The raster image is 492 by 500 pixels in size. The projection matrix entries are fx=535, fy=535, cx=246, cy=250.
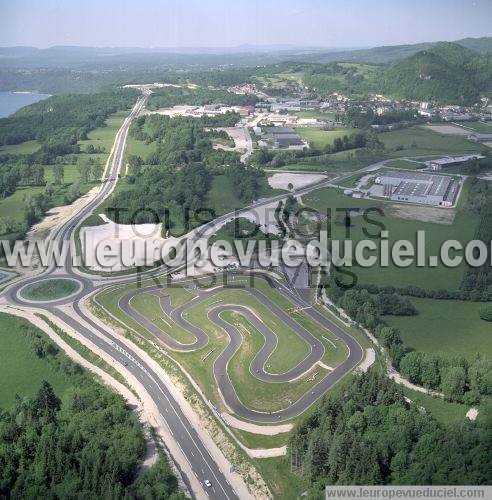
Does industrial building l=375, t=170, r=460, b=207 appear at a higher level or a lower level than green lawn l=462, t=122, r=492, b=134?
lower

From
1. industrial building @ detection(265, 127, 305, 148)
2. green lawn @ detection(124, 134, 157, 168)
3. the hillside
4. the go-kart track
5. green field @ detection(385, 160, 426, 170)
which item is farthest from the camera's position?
the hillside

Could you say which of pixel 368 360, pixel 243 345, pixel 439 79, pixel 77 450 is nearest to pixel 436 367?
pixel 368 360

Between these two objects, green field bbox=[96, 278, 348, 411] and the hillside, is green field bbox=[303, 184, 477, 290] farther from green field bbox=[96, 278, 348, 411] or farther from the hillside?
the hillside

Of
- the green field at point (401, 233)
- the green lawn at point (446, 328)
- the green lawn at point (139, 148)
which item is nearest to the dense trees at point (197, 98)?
the green lawn at point (139, 148)

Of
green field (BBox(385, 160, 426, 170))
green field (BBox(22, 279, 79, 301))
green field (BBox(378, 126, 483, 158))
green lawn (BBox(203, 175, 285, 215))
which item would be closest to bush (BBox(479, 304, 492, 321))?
green field (BBox(22, 279, 79, 301))

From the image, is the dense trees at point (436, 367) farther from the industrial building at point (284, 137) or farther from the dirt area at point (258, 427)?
the industrial building at point (284, 137)

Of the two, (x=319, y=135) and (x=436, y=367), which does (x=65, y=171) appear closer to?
(x=319, y=135)
